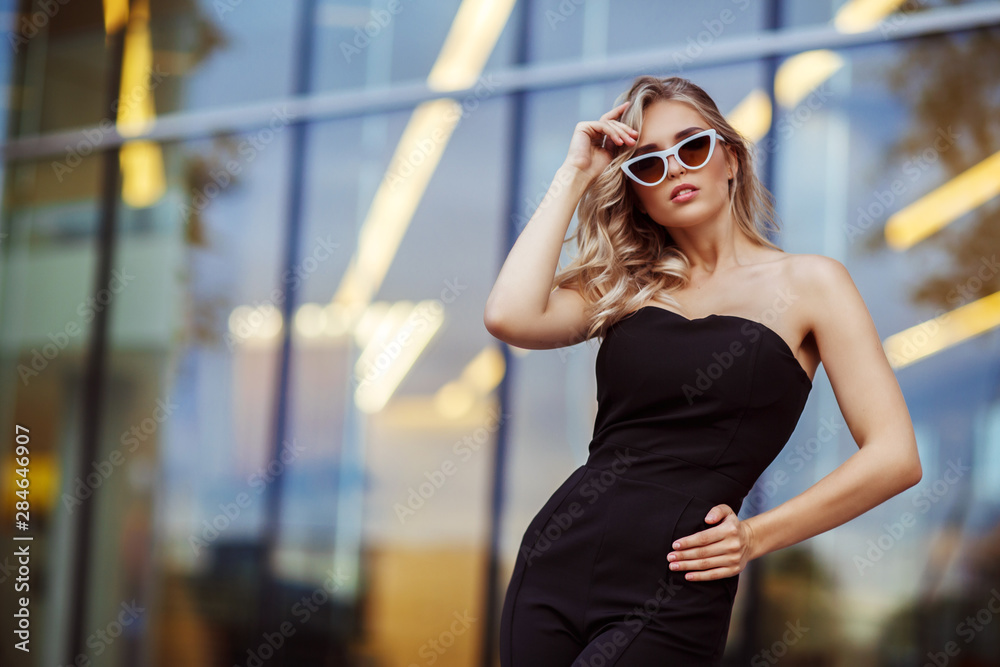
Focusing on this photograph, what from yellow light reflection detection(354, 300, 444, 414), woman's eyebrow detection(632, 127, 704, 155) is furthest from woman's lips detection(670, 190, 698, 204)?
yellow light reflection detection(354, 300, 444, 414)

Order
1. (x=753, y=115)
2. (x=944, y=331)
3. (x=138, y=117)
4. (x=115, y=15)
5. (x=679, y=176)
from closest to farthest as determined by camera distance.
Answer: (x=679, y=176)
(x=944, y=331)
(x=753, y=115)
(x=138, y=117)
(x=115, y=15)

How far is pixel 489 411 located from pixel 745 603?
160cm

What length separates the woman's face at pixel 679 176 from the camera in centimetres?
156

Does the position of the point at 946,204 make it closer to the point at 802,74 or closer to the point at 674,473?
the point at 802,74

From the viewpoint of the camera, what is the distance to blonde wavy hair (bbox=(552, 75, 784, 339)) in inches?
63.1

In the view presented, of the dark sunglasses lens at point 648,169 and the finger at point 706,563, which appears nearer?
the finger at point 706,563

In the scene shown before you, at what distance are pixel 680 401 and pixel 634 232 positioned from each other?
0.44 metres

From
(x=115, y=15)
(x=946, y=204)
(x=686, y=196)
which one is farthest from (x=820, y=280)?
(x=115, y=15)

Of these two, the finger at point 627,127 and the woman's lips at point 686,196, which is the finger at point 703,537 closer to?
the woman's lips at point 686,196

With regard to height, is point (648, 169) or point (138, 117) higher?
point (138, 117)

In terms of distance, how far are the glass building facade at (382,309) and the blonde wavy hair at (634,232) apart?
2406 millimetres

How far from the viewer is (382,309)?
4891 millimetres

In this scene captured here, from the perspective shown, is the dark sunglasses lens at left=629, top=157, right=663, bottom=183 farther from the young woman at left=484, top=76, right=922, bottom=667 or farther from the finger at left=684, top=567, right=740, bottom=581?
the finger at left=684, top=567, right=740, bottom=581

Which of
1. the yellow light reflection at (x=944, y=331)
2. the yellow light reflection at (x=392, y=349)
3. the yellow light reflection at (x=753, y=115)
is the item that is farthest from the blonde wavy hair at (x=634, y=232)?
the yellow light reflection at (x=392, y=349)
